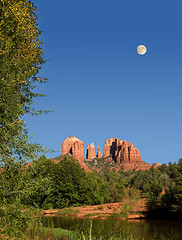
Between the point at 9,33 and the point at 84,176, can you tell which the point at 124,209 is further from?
the point at 9,33

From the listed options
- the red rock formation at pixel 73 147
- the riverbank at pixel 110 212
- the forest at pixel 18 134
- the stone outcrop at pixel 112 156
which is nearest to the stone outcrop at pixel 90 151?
the stone outcrop at pixel 112 156

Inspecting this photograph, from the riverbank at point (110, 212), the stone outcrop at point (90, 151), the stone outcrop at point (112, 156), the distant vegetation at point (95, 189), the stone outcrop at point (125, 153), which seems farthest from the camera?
the stone outcrop at point (90, 151)

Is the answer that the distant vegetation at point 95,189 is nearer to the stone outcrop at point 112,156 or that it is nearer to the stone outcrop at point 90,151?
the stone outcrop at point 112,156

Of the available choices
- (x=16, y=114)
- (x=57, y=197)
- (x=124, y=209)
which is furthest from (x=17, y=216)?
(x=57, y=197)

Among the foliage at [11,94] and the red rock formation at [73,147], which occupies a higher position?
the red rock formation at [73,147]

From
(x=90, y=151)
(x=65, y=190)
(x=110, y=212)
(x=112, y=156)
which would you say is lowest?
(x=110, y=212)

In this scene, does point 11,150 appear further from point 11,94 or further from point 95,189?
point 95,189

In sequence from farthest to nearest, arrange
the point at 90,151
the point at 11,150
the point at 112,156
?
the point at 90,151 → the point at 112,156 → the point at 11,150

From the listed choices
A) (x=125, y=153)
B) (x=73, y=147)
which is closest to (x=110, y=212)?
(x=125, y=153)

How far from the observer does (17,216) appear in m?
8.84

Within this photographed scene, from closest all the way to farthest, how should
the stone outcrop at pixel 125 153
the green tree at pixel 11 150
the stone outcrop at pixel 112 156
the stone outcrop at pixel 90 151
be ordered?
the green tree at pixel 11 150
the stone outcrop at pixel 112 156
the stone outcrop at pixel 125 153
the stone outcrop at pixel 90 151

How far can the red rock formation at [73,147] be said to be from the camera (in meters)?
167

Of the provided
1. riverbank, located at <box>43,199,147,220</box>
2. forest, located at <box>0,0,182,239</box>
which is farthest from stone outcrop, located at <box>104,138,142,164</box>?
forest, located at <box>0,0,182,239</box>

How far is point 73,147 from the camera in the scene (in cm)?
16988
